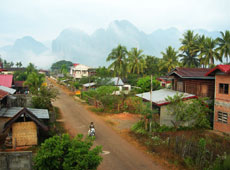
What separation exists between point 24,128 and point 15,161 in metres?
4.64

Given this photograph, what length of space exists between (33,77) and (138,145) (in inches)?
950

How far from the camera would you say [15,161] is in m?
9.16

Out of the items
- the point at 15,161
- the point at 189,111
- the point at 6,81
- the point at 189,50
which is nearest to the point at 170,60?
the point at 189,50

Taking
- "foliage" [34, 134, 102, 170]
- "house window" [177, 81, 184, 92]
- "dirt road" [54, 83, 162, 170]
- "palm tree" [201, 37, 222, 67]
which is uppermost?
"palm tree" [201, 37, 222, 67]

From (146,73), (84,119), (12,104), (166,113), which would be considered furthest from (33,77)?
(146,73)

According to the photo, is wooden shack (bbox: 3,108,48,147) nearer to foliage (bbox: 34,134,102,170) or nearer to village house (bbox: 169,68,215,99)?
foliage (bbox: 34,134,102,170)

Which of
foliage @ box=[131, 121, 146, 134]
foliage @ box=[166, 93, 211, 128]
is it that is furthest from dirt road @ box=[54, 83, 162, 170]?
foliage @ box=[166, 93, 211, 128]

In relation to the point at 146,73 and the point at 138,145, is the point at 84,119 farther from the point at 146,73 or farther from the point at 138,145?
the point at 146,73

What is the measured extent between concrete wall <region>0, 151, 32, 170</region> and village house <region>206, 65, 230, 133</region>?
15.9 metres

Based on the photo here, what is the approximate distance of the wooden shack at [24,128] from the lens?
13.2 m

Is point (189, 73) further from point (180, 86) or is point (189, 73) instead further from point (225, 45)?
point (225, 45)

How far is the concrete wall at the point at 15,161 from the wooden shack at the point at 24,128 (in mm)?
4199

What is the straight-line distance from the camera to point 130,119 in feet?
74.5

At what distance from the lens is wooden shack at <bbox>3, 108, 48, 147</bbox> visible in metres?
13.2
